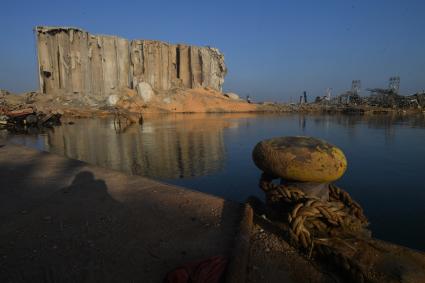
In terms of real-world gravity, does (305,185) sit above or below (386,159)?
above

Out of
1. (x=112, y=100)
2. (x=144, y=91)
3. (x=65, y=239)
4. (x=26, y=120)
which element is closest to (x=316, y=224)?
(x=65, y=239)

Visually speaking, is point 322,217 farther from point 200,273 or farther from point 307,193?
point 200,273

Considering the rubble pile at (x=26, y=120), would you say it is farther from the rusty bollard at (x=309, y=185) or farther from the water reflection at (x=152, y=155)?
the rusty bollard at (x=309, y=185)

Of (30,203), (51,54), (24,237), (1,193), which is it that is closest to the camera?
(24,237)

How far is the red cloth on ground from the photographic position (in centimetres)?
216

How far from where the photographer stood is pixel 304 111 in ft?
174

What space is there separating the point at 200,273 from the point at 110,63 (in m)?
49.3

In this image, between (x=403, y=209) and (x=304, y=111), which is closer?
(x=403, y=209)

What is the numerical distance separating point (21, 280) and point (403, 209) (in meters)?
6.28

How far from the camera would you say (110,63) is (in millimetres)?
46500

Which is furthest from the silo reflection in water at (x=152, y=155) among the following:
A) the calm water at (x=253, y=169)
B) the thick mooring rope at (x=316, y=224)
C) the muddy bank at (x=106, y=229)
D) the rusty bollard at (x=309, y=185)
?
the thick mooring rope at (x=316, y=224)

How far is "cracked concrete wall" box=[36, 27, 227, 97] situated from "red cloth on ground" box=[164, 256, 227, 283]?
47.5 m

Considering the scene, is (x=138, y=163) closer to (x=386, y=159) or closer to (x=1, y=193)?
(x=1, y=193)

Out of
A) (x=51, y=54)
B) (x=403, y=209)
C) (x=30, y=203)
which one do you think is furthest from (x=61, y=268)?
(x=51, y=54)
